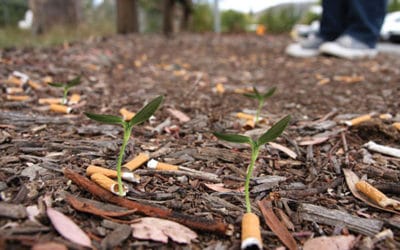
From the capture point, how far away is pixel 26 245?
63 cm

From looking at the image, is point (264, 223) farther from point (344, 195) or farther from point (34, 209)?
point (34, 209)

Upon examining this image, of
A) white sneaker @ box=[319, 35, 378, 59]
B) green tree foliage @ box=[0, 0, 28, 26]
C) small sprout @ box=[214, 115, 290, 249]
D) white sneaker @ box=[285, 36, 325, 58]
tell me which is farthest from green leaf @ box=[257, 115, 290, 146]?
green tree foliage @ box=[0, 0, 28, 26]

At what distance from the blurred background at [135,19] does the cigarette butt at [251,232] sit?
293 centimetres

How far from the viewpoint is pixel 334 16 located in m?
3.44

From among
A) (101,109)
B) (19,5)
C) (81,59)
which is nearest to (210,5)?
(19,5)

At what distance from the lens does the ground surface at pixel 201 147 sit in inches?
31.6

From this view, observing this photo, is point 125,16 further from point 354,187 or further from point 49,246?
point 49,246

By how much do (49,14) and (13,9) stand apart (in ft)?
11.9

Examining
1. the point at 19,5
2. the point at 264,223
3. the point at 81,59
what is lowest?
the point at 264,223

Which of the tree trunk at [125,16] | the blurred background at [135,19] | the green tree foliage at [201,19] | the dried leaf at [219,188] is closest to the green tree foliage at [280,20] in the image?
the blurred background at [135,19]

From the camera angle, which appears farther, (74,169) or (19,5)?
(19,5)

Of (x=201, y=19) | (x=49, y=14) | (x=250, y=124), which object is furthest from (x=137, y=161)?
(x=201, y=19)

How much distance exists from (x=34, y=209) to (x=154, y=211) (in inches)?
9.7

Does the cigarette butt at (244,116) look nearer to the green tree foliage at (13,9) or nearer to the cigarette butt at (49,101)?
the cigarette butt at (49,101)
